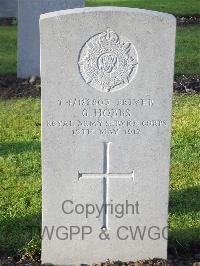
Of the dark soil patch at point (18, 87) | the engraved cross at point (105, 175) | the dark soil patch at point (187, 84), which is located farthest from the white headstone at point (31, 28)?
the engraved cross at point (105, 175)

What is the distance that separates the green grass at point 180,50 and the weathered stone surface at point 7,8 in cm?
139

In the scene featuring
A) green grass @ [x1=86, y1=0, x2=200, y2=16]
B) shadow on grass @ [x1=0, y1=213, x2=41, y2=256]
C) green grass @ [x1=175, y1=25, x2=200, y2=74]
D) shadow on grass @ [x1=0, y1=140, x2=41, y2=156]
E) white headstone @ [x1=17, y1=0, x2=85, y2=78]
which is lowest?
shadow on grass @ [x1=0, y1=213, x2=41, y2=256]

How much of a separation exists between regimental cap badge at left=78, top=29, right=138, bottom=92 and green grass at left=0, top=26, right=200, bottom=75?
7.03m

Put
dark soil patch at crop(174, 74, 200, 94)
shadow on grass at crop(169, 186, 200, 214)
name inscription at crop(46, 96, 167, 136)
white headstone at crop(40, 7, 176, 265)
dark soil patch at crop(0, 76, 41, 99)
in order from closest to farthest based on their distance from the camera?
white headstone at crop(40, 7, 176, 265)
name inscription at crop(46, 96, 167, 136)
shadow on grass at crop(169, 186, 200, 214)
dark soil patch at crop(0, 76, 41, 99)
dark soil patch at crop(174, 74, 200, 94)

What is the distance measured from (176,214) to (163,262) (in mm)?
1038

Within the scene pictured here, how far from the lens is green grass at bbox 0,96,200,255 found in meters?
5.82

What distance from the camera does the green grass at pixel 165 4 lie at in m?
20.9

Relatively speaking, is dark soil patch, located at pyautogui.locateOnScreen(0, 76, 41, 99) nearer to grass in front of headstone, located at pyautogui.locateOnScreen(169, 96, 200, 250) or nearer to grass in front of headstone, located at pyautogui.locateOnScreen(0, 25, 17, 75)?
grass in front of headstone, located at pyautogui.locateOnScreen(0, 25, 17, 75)

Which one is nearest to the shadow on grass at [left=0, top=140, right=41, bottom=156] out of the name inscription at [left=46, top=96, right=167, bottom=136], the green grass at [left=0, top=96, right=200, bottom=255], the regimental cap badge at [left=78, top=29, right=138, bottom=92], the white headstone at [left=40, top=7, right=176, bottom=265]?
the green grass at [left=0, top=96, right=200, bottom=255]

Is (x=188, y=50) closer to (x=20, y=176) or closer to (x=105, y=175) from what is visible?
(x=20, y=176)

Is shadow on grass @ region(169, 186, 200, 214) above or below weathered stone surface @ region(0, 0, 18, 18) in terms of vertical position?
below

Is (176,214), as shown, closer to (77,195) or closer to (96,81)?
(77,195)

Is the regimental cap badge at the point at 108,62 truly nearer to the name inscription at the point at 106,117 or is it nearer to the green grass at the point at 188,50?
the name inscription at the point at 106,117

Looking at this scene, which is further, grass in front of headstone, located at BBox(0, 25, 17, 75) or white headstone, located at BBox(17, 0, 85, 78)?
grass in front of headstone, located at BBox(0, 25, 17, 75)
